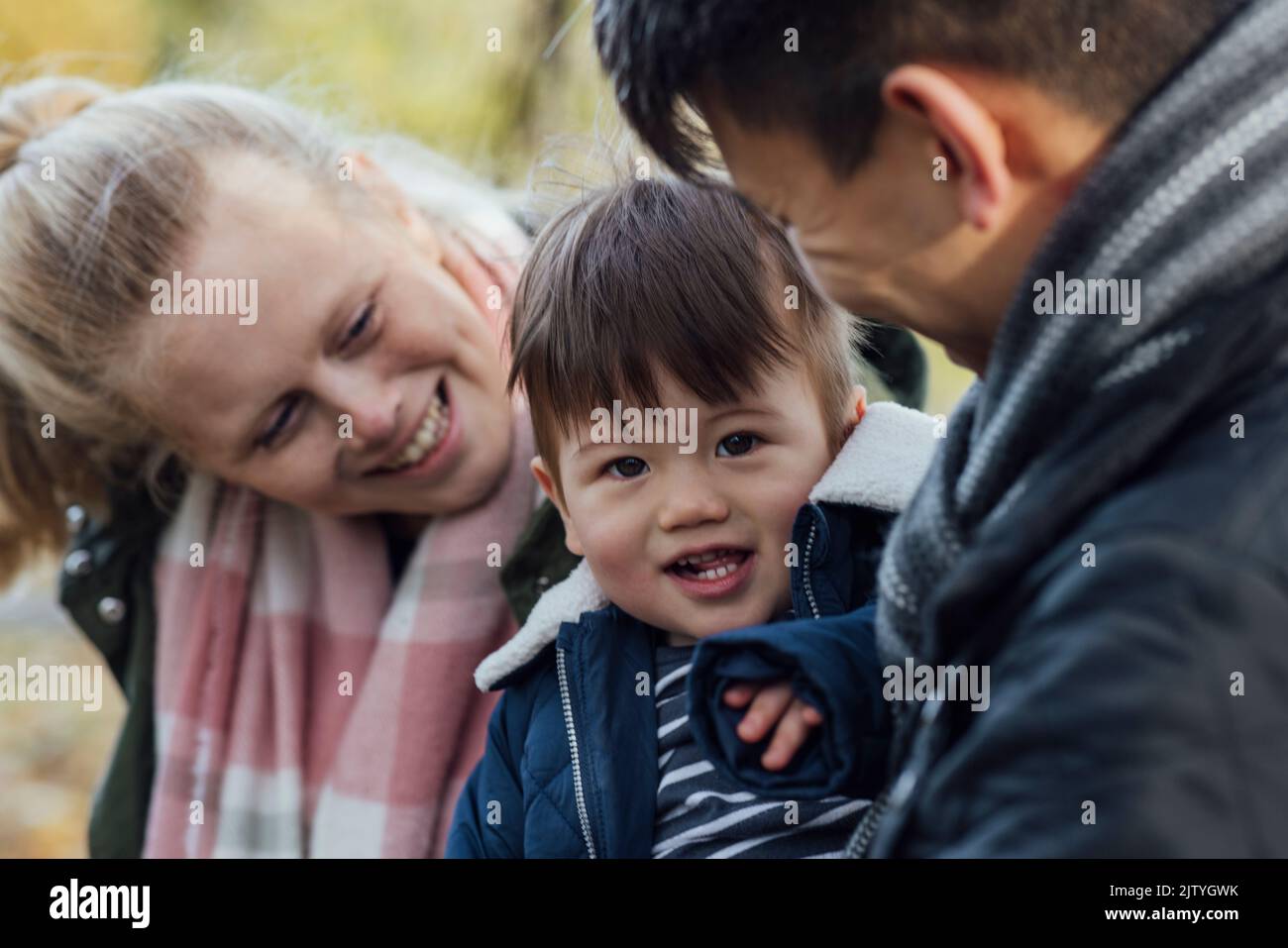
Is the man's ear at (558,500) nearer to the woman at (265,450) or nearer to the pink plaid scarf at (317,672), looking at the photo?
the woman at (265,450)

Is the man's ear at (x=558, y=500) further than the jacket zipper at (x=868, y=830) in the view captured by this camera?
Yes

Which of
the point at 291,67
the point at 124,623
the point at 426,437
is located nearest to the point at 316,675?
the point at 124,623

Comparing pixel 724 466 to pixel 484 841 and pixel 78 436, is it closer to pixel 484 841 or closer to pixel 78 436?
pixel 484 841

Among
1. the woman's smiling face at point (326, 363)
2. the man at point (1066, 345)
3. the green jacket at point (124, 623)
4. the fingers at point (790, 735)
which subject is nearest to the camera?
the man at point (1066, 345)

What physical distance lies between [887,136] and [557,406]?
716mm

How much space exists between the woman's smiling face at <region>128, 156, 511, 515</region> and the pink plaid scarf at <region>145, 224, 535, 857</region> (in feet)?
0.40

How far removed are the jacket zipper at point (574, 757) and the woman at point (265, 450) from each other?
0.34 metres

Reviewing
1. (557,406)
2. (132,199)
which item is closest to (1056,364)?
(557,406)

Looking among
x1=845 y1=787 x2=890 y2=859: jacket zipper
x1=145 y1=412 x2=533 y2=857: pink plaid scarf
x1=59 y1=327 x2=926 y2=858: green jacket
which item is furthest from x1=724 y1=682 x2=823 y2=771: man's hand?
x1=59 y1=327 x2=926 y2=858: green jacket

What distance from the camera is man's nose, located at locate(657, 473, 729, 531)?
5.36ft

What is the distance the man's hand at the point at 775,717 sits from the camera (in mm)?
1377

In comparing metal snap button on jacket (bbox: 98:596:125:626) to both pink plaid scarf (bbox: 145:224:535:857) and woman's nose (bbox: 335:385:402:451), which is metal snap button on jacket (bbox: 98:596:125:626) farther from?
woman's nose (bbox: 335:385:402:451)

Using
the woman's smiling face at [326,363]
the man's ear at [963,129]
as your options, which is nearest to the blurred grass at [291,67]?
the woman's smiling face at [326,363]

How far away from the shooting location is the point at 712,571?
1684 millimetres
